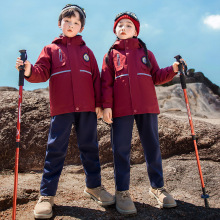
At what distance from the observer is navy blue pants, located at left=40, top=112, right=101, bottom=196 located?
325 cm

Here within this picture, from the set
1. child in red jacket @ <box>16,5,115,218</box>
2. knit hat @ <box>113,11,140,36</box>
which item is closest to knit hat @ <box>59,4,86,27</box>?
child in red jacket @ <box>16,5,115,218</box>

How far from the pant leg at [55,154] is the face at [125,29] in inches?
55.9

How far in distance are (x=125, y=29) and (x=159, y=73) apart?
0.82m

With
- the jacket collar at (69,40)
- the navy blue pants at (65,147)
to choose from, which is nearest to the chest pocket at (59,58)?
Result: the jacket collar at (69,40)

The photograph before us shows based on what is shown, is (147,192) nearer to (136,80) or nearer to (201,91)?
(136,80)

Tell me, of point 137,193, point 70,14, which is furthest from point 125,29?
point 137,193

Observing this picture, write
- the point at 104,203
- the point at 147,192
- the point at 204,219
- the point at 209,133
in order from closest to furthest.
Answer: the point at 204,219 → the point at 104,203 → the point at 147,192 → the point at 209,133

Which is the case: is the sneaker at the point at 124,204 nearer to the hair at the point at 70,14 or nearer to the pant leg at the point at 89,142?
the pant leg at the point at 89,142

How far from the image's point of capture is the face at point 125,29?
143 inches

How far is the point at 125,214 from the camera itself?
10.2 ft

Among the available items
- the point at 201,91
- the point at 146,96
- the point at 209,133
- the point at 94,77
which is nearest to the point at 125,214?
the point at 146,96

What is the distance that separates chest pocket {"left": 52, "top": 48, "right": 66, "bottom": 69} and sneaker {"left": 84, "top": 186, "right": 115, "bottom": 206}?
1.80 meters

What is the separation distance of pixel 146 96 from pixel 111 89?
50 centimetres

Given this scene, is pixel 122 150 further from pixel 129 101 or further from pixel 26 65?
pixel 26 65
